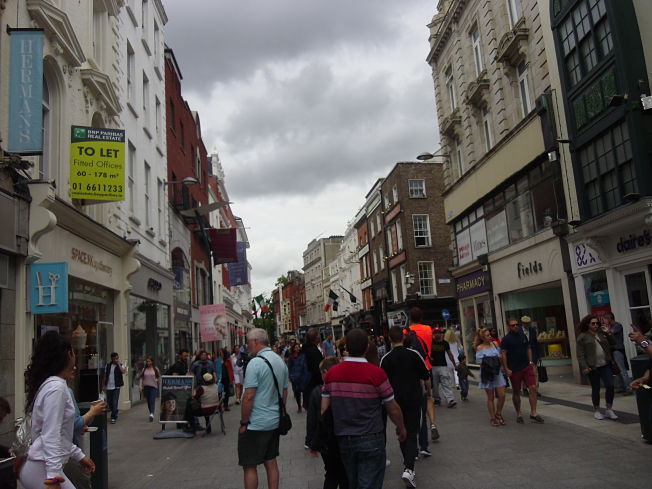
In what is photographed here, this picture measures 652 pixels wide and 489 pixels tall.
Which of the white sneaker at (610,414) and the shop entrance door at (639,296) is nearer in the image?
the white sneaker at (610,414)

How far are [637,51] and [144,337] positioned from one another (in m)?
16.6

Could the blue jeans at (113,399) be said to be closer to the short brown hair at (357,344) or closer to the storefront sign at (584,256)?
the short brown hair at (357,344)

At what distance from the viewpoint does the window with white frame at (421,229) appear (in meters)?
40.1

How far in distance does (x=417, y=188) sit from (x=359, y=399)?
37344mm

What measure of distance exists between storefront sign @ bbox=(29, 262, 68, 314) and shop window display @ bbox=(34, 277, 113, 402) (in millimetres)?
827

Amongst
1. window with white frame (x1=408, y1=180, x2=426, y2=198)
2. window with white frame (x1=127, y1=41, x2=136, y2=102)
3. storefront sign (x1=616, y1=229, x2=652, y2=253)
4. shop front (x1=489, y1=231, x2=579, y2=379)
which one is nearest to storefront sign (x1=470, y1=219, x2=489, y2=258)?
shop front (x1=489, y1=231, x2=579, y2=379)

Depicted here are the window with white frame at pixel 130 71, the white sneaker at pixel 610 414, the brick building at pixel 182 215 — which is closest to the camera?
the white sneaker at pixel 610 414

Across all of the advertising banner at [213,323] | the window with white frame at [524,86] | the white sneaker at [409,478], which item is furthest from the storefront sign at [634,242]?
the advertising banner at [213,323]

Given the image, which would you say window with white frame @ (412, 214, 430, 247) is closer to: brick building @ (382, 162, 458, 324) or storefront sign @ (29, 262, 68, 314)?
brick building @ (382, 162, 458, 324)

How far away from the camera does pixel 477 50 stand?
74.9ft

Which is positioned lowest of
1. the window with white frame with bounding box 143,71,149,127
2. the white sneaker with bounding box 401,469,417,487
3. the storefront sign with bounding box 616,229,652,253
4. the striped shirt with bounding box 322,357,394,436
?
the white sneaker with bounding box 401,469,417,487

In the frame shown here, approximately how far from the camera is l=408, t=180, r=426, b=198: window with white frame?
41.0 metres

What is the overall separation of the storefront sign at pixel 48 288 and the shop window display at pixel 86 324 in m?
0.83

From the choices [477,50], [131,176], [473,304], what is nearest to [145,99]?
[131,176]
